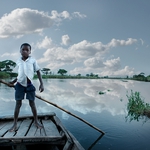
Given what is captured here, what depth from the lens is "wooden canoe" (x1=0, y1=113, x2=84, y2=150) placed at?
2531 millimetres

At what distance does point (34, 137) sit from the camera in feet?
8.41

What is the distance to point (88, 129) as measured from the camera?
559 cm

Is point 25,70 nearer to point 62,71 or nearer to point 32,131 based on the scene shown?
point 32,131

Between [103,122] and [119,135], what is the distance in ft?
4.57

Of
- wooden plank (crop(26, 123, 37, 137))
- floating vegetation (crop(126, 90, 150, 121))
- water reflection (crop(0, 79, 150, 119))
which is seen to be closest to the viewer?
wooden plank (crop(26, 123, 37, 137))

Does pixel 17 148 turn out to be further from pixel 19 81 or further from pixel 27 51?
pixel 27 51

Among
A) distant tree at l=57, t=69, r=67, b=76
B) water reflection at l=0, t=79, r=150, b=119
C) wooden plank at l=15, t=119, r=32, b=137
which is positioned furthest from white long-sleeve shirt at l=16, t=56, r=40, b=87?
distant tree at l=57, t=69, r=67, b=76

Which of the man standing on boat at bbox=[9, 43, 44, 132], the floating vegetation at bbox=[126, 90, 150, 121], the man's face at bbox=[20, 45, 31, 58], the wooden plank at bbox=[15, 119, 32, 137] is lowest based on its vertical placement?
the floating vegetation at bbox=[126, 90, 150, 121]

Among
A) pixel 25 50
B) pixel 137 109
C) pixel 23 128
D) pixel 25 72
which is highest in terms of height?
→ pixel 25 50

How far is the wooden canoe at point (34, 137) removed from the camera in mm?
2531

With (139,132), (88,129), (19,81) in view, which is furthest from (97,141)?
(19,81)

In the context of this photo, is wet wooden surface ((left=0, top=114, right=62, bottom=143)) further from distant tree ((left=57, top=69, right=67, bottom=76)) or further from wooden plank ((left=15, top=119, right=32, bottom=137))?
distant tree ((left=57, top=69, right=67, bottom=76))

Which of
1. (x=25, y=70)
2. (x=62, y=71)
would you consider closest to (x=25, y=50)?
(x=25, y=70)

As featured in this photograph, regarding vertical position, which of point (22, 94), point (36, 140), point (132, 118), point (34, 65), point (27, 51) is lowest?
point (132, 118)
